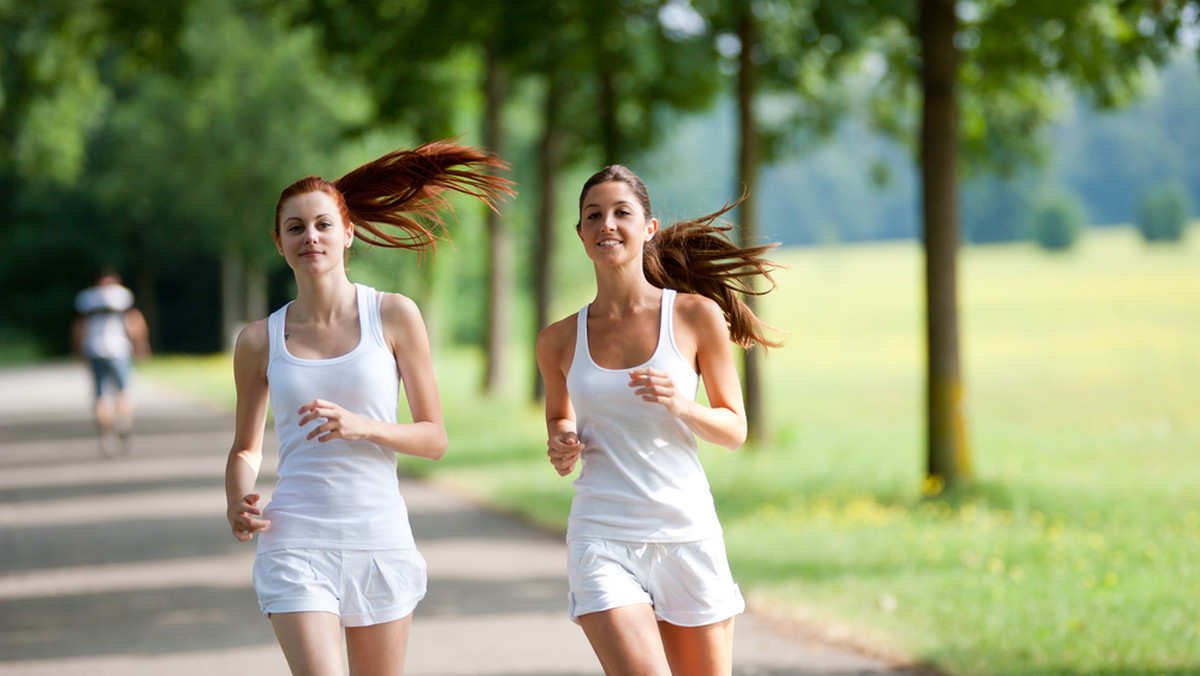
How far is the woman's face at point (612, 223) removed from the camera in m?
3.87

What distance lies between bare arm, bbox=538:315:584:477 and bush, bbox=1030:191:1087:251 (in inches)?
3002

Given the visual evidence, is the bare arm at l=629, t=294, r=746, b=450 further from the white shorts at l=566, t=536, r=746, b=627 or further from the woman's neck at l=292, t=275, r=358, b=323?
the woman's neck at l=292, t=275, r=358, b=323

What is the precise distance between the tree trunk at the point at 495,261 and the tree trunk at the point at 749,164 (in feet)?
22.8

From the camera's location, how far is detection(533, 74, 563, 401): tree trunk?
20.0 m

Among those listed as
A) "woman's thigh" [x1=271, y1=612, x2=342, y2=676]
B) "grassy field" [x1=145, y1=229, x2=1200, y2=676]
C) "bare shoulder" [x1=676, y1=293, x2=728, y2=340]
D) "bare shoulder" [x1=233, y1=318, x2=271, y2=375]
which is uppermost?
"bare shoulder" [x1=676, y1=293, x2=728, y2=340]

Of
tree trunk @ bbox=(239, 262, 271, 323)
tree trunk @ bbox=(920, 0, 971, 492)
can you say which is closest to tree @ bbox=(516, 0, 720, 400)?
tree trunk @ bbox=(920, 0, 971, 492)

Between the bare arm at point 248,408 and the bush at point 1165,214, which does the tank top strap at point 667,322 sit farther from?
the bush at point 1165,214

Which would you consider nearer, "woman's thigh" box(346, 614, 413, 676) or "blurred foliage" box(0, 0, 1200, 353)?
"woman's thigh" box(346, 614, 413, 676)

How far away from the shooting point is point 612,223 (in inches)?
152

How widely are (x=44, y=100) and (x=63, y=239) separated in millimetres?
35079

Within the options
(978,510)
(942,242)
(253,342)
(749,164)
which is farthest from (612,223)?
(749,164)

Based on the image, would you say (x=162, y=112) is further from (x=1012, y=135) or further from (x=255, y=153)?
(x=1012, y=135)

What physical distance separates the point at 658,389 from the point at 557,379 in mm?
601

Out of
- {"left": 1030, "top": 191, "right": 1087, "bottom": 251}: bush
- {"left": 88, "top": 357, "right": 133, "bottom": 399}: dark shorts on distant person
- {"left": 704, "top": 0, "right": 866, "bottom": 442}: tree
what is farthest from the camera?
{"left": 1030, "top": 191, "right": 1087, "bottom": 251}: bush
